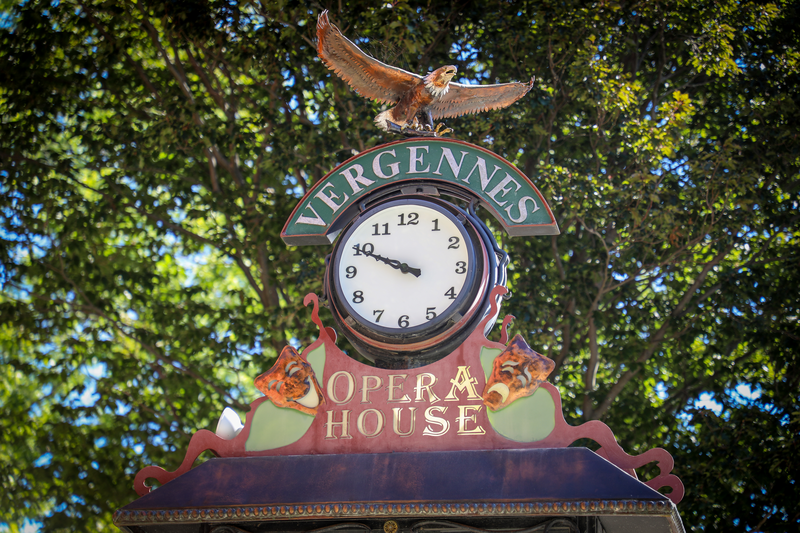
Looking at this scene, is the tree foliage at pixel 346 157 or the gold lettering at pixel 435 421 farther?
the tree foliage at pixel 346 157

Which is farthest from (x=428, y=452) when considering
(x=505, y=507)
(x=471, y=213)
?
(x=471, y=213)

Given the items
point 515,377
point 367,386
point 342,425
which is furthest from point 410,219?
point 342,425

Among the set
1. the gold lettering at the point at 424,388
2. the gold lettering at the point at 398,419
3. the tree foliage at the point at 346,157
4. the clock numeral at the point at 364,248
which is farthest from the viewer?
the tree foliage at the point at 346,157

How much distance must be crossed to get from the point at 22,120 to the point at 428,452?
31.1ft

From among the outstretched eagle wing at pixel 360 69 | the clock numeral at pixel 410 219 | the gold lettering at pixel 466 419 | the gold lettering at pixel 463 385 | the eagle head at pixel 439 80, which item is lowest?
the gold lettering at pixel 466 419

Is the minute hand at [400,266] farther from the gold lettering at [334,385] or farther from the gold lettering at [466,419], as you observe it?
the gold lettering at [466,419]

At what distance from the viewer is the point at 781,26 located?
12148 mm

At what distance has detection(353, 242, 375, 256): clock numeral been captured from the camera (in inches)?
265

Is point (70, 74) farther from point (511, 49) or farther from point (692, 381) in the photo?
point (692, 381)

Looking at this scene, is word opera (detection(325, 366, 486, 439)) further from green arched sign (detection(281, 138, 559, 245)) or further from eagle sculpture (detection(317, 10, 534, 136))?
eagle sculpture (detection(317, 10, 534, 136))

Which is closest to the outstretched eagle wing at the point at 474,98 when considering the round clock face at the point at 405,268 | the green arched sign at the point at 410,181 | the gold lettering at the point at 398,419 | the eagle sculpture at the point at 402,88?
the eagle sculpture at the point at 402,88

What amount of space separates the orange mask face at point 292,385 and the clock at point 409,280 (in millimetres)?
538

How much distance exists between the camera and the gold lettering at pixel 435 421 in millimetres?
5719

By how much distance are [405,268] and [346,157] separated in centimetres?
526
